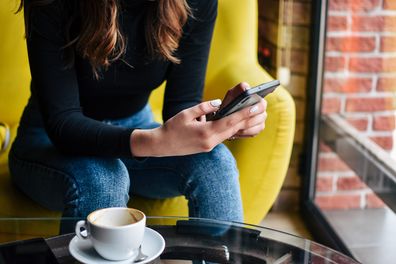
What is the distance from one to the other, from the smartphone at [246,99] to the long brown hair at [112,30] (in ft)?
0.88

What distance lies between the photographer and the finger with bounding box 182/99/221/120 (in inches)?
41.6

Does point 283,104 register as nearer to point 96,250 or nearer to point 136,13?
point 136,13

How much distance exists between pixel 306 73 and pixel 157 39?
2.73 ft

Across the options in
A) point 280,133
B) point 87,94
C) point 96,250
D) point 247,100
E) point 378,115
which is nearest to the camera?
point 96,250

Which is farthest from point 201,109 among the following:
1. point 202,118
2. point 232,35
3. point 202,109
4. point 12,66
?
point 12,66

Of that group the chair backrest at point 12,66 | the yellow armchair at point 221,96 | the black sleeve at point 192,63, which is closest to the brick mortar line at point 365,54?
the yellow armchair at point 221,96

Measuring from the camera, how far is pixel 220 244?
992 millimetres

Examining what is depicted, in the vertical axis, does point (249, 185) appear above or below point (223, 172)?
below

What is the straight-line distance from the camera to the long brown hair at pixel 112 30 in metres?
1.17

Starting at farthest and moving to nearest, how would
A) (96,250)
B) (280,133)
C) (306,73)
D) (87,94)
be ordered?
(306,73) → (280,133) → (87,94) → (96,250)

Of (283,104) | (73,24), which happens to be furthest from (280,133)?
(73,24)

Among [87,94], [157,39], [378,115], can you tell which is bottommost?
[378,115]

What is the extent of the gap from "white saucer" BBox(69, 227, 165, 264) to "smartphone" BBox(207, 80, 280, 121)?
260 millimetres

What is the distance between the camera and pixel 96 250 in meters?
0.84
